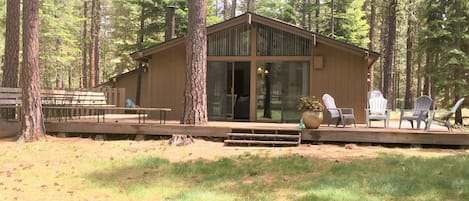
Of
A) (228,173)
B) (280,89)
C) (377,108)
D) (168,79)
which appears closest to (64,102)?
(168,79)

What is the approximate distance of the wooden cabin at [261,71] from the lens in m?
11.3

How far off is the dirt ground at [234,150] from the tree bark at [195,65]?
0.78 meters

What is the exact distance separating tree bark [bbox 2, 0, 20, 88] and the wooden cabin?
3.27m

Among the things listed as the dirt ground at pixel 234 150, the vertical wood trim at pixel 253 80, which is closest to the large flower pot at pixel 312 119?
the dirt ground at pixel 234 150

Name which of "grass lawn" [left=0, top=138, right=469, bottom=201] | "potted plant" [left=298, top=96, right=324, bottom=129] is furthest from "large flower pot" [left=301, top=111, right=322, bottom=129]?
"grass lawn" [left=0, top=138, right=469, bottom=201]

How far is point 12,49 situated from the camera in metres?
11.6

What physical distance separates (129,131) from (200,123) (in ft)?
5.49

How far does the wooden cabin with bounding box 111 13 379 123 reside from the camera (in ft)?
37.2

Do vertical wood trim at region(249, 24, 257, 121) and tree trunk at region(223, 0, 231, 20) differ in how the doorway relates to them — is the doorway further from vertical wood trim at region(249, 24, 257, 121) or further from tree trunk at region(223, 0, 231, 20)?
tree trunk at region(223, 0, 231, 20)

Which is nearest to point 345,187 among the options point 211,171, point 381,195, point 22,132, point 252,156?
point 381,195

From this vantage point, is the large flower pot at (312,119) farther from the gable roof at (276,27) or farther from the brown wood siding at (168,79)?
the brown wood siding at (168,79)

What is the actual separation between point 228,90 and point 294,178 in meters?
6.59

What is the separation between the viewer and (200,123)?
970cm

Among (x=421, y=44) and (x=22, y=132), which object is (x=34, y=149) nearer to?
(x=22, y=132)
